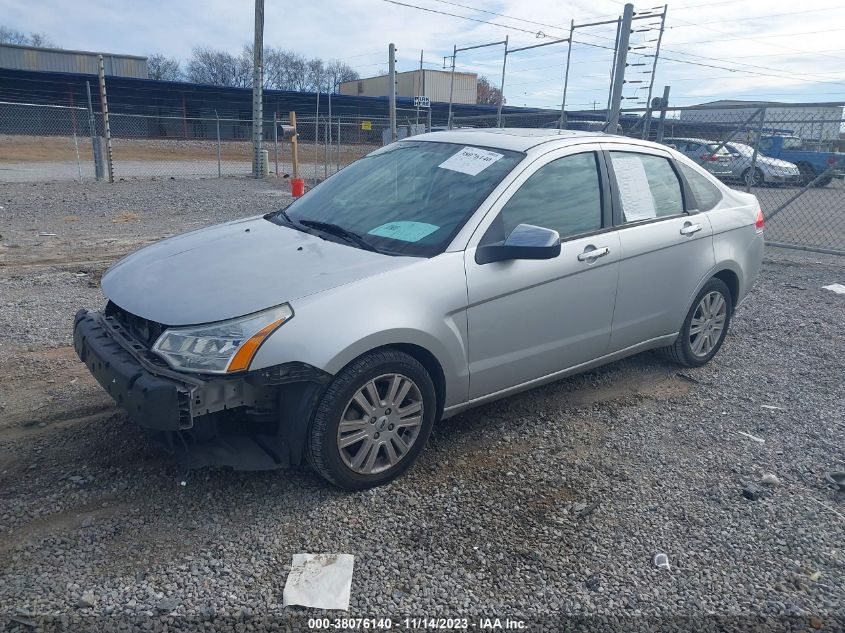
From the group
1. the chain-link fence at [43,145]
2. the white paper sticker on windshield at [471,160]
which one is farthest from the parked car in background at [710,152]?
the chain-link fence at [43,145]

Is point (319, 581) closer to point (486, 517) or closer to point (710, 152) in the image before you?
point (486, 517)

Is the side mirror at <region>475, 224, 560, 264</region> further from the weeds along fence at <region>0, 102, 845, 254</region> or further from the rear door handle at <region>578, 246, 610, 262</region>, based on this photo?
the weeds along fence at <region>0, 102, 845, 254</region>

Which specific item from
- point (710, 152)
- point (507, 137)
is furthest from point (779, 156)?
point (507, 137)

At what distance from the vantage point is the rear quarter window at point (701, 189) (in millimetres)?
4795

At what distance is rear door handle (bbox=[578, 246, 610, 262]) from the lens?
3847mm

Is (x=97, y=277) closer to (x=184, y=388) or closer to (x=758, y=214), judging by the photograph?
(x=184, y=388)

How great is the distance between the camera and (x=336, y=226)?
12.4ft

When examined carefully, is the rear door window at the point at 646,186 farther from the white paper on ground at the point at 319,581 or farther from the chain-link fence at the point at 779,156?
the chain-link fence at the point at 779,156

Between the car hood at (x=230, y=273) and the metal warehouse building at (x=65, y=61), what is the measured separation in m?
43.0

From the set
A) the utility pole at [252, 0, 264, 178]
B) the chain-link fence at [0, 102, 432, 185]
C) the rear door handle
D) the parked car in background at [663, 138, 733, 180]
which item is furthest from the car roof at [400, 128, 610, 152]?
the utility pole at [252, 0, 264, 178]

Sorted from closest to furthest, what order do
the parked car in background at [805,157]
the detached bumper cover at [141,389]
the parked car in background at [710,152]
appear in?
the detached bumper cover at [141,389] < the parked car in background at [805,157] < the parked car in background at [710,152]

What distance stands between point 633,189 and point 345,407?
2564 millimetres

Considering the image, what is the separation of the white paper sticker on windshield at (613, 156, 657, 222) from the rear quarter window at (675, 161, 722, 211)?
1.74ft

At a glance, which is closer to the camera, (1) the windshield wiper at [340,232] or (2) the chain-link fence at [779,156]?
(1) the windshield wiper at [340,232]
